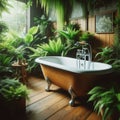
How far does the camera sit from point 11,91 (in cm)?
235

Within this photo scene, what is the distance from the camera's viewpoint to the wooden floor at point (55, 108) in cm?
245

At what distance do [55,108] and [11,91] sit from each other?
80 cm

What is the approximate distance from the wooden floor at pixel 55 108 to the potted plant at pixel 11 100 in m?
0.19

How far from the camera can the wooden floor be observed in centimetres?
245

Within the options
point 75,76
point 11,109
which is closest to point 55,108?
point 75,76

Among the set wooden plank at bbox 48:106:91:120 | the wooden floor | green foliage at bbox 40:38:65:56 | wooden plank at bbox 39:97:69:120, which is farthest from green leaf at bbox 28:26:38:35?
wooden plank at bbox 48:106:91:120

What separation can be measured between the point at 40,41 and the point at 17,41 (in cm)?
75

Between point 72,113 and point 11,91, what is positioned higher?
point 11,91

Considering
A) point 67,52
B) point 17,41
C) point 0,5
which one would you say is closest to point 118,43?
point 67,52

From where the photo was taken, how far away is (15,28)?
18.8 feet

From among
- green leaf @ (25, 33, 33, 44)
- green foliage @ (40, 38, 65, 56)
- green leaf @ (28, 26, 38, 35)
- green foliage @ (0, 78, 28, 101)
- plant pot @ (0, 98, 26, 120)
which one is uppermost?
green leaf @ (28, 26, 38, 35)

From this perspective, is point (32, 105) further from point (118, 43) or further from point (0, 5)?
point (118, 43)

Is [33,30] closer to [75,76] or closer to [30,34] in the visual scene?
[30,34]

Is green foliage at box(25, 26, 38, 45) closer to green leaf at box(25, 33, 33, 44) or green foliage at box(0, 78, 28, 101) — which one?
green leaf at box(25, 33, 33, 44)
